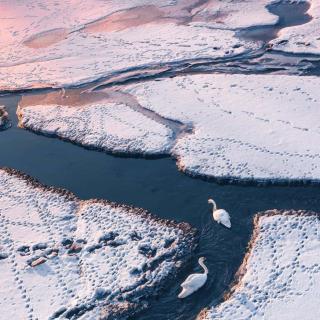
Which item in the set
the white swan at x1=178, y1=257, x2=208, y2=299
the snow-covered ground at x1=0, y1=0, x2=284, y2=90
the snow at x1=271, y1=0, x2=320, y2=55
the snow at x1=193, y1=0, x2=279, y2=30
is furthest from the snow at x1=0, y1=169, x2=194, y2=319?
the snow at x1=193, y1=0, x2=279, y2=30

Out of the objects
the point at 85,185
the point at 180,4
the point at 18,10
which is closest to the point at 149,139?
the point at 85,185

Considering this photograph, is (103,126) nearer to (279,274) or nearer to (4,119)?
(4,119)

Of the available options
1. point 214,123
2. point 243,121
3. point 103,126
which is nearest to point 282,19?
point 243,121

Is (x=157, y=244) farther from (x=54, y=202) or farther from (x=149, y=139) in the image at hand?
(x=149, y=139)

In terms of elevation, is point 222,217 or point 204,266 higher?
point 222,217

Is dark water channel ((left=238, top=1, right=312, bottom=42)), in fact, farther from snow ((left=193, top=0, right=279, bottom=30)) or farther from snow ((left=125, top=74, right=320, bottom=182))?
snow ((left=125, top=74, right=320, bottom=182))

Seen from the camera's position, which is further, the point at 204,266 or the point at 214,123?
the point at 214,123
